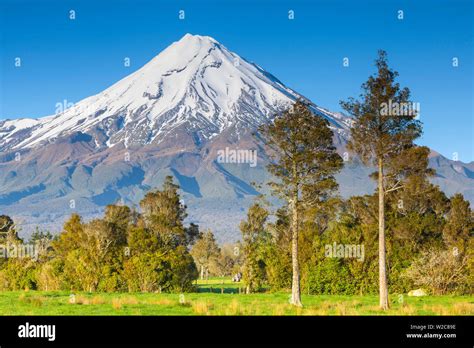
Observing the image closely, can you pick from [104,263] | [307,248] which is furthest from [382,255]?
[104,263]

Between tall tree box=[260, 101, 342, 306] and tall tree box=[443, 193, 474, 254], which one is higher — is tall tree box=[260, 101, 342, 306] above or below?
above

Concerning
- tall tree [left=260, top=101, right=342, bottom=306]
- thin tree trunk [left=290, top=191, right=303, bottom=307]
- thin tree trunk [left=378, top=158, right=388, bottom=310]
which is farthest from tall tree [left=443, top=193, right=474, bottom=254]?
thin tree trunk [left=290, top=191, right=303, bottom=307]

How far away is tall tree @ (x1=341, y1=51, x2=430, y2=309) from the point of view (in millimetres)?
28906

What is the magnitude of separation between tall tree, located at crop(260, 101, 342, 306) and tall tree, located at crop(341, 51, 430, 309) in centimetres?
171

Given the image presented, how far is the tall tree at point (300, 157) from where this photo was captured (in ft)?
102

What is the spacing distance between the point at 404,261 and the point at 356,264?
9.16 ft

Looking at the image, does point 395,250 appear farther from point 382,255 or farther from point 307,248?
point 382,255

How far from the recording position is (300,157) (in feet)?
102

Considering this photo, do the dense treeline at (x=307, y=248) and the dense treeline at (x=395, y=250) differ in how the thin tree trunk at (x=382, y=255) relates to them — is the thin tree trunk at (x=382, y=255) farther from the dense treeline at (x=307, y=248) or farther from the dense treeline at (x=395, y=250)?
the dense treeline at (x=395, y=250)

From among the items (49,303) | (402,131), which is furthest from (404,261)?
(49,303)

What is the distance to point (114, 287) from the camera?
40625 millimetres

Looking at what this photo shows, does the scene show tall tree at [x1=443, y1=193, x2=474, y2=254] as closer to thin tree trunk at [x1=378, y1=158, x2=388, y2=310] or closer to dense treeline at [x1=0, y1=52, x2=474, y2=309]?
dense treeline at [x1=0, y1=52, x2=474, y2=309]

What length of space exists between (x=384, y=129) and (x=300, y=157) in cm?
397
